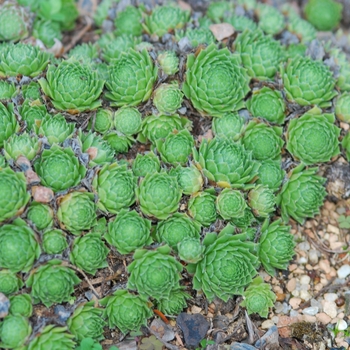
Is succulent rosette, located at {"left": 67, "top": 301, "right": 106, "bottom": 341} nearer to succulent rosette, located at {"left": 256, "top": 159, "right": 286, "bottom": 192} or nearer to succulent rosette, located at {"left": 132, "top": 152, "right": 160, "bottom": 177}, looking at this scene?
succulent rosette, located at {"left": 132, "top": 152, "right": 160, "bottom": 177}

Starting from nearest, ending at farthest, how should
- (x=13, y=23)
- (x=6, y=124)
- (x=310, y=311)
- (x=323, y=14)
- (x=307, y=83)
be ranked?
(x=6, y=124) → (x=310, y=311) → (x=307, y=83) → (x=13, y=23) → (x=323, y=14)

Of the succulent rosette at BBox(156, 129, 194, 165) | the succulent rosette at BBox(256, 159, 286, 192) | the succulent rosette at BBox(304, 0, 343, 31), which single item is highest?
the succulent rosette at BBox(304, 0, 343, 31)

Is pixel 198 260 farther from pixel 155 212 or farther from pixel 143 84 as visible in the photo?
pixel 143 84

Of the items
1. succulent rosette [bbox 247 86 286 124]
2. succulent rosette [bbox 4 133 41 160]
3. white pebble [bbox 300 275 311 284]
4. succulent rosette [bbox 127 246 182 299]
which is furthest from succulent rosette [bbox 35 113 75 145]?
white pebble [bbox 300 275 311 284]

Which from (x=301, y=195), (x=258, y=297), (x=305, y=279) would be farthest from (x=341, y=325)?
(x=301, y=195)

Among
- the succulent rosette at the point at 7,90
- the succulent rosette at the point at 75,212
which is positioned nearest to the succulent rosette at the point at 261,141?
the succulent rosette at the point at 75,212

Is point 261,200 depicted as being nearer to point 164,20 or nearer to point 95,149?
point 95,149
